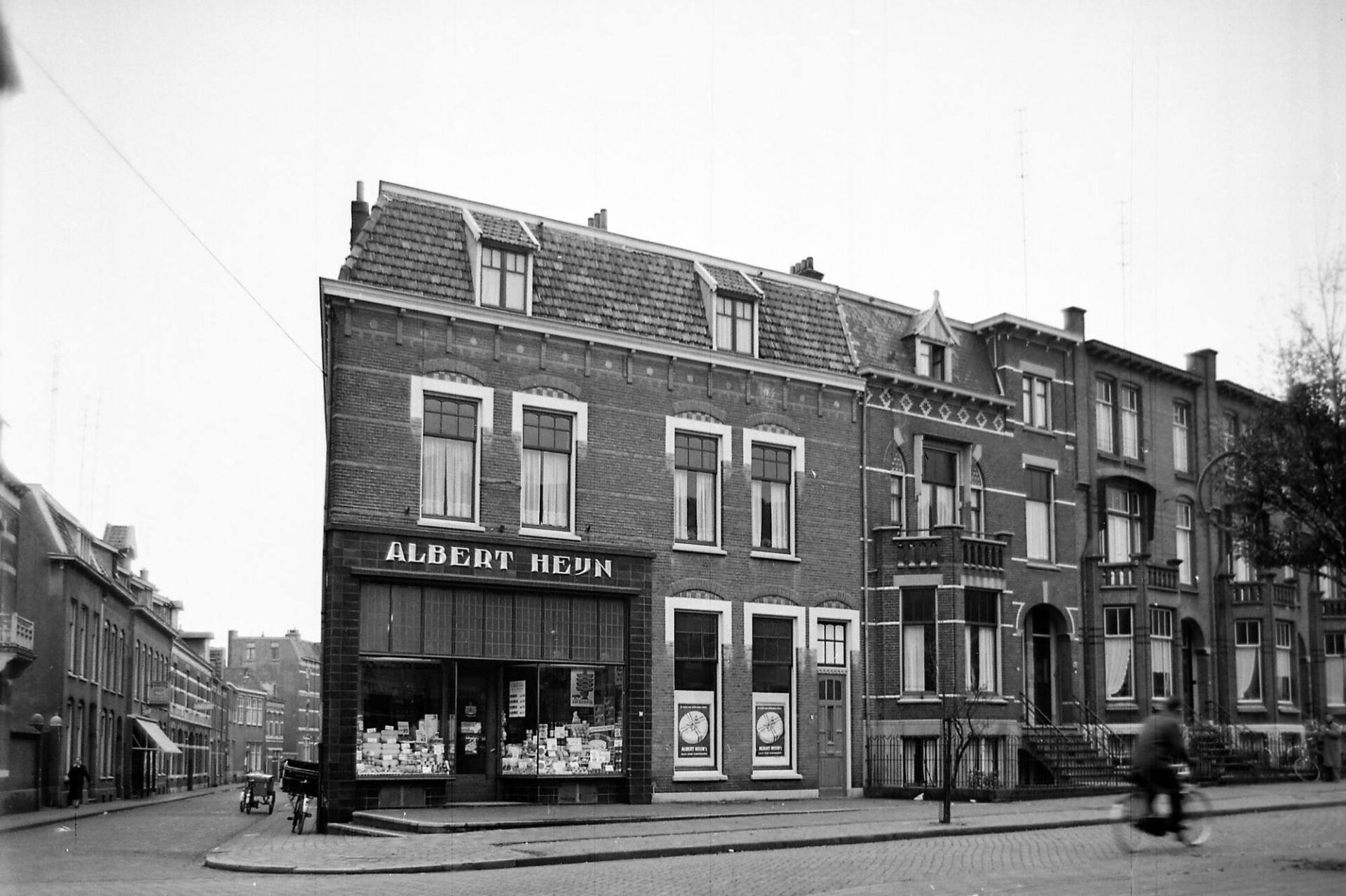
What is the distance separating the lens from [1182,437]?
40.4 m

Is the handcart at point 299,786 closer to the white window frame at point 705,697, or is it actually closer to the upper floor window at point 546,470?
the upper floor window at point 546,470

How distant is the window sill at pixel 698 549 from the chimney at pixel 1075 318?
1465cm

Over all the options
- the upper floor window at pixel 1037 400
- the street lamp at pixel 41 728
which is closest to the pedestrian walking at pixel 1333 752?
the upper floor window at pixel 1037 400

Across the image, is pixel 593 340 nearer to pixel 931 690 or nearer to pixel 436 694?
pixel 436 694

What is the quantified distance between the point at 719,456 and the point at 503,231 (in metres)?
6.62

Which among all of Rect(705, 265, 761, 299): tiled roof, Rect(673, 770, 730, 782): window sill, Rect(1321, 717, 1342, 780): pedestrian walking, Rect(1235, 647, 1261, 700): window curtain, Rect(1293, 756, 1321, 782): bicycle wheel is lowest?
Rect(1293, 756, 1321, 782): bicycle wheel

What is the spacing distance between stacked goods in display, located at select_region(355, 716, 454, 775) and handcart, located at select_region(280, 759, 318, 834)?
1.75 meters

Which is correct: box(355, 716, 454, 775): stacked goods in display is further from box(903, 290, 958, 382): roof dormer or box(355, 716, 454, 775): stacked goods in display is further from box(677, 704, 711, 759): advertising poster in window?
box(903, 290, 958, 382): roof dormer

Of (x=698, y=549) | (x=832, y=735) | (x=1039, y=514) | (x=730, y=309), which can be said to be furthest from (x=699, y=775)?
(x=1039, y=514)

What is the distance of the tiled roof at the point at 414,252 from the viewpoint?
25.2 meters

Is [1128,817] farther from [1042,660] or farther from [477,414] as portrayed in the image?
[1042,660]

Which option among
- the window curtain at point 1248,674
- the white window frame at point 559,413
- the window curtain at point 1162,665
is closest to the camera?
the white window frame at point 559,413

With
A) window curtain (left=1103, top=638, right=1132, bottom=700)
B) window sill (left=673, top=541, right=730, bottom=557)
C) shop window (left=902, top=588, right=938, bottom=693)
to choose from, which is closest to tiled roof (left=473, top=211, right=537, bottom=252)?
window sill (left=673, top=541, right=730, bottom=557)

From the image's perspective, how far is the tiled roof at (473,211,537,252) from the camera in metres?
26.6
